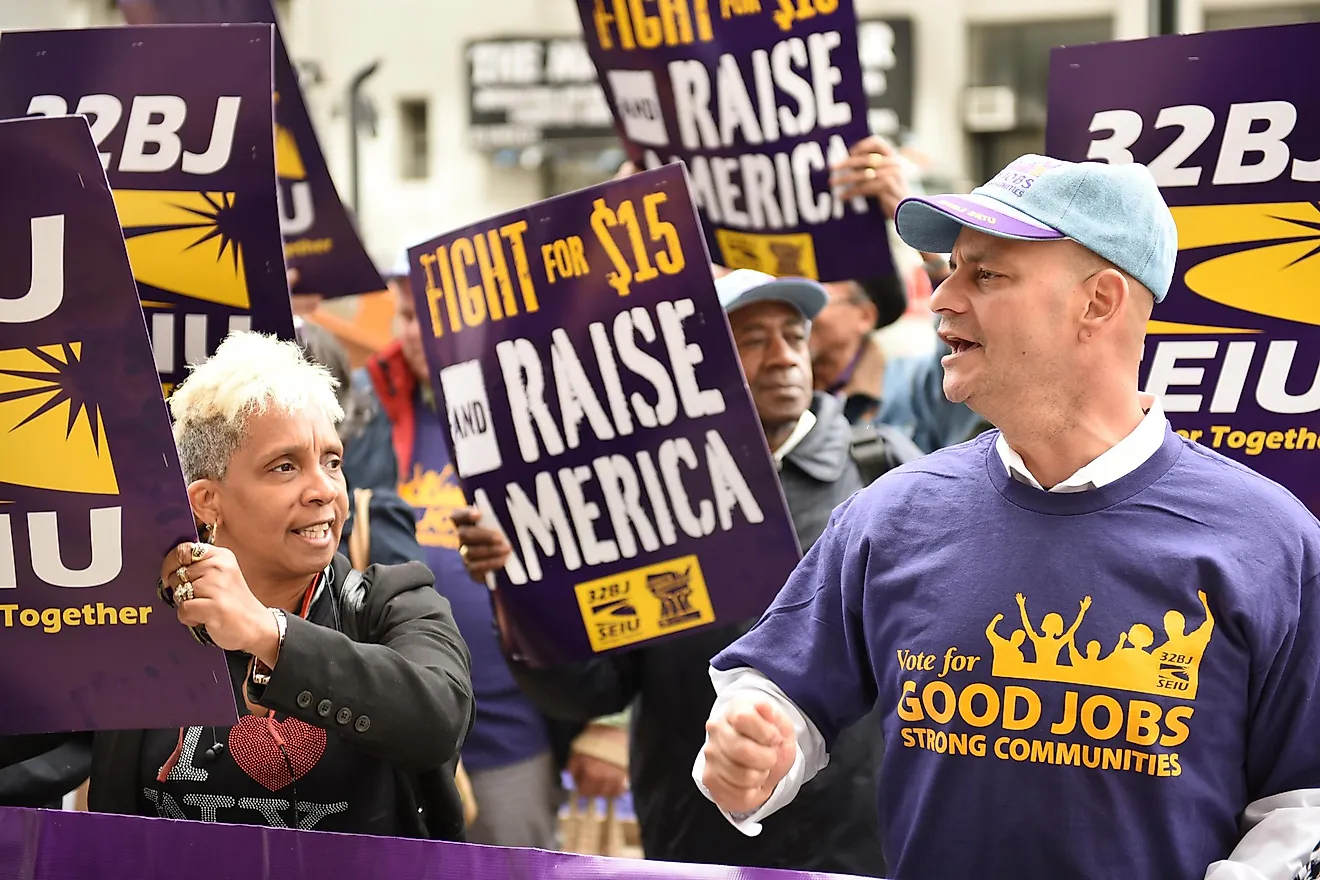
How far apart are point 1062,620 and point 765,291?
5.30 feet

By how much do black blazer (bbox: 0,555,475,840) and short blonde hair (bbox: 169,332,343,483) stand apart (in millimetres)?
238

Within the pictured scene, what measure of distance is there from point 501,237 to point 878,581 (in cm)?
124

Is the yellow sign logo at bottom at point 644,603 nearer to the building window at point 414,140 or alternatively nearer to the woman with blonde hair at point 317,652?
the woman with blonde hair at point 317,652

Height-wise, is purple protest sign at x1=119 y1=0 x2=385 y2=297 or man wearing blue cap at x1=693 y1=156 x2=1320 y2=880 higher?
purple protest sign at x1=119 y1=0 x2=385 y2=297

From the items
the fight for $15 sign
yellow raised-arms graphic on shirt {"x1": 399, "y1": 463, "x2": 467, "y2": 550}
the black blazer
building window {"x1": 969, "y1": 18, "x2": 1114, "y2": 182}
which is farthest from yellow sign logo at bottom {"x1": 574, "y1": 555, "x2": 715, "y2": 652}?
building window {"x1": 969, "y1": 18, "x2": 1114, "y2": 182}

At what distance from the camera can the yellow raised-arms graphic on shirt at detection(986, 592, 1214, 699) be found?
1.91m

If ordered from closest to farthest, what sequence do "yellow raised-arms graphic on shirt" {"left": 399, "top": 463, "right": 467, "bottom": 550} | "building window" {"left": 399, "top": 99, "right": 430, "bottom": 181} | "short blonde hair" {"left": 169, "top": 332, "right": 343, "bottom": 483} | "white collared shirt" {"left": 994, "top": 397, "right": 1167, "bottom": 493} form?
"white collared shirt" {"left": 994, "top": 397, "right": 1167, "bottom": 493} → "short blonde hair" {"left": 169, "top": 332, "right": 343, "bottom": 483} → "yellow raised-arms graphic on shirt" {"left": 399, "top": 463, "right": 467, "bottom": 550} → "building window" {"left": 399, "top": 99, "right": 430, "bottom": 181}

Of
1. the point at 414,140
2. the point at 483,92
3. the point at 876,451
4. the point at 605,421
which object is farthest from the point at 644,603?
the point at 414,140

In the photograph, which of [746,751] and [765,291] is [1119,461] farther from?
[765,291]

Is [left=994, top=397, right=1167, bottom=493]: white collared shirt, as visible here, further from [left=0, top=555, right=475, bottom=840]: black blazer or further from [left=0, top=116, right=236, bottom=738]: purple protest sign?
[left=0, top=116, right=236, bottom=738]: purple protest sign

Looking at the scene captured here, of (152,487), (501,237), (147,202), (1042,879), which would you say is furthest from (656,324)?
(1042,879)

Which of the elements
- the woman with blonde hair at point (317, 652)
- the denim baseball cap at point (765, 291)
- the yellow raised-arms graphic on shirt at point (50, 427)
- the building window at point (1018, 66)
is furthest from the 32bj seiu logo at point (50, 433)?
the building window at point (1018, 66)

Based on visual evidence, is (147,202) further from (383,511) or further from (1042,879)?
(1042,879)

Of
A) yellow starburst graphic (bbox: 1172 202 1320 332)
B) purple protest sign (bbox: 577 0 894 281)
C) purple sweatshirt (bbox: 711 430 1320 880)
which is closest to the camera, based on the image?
purple sweatshirt (bbox: 711 430 1320 880)
